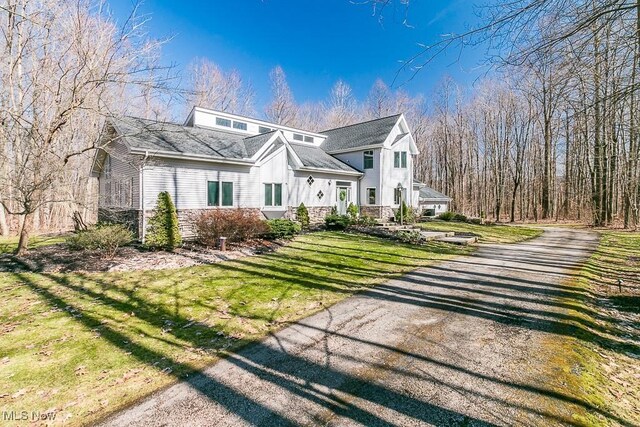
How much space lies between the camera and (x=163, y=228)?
37.4ft

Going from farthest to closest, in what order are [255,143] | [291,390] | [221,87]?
[221,87]
[255,143]
[291,390]

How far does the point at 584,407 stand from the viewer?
9.52ft

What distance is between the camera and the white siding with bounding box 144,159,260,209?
12875mm

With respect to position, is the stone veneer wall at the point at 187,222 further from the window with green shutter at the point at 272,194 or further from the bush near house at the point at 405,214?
the bush near house at the point at 405,214

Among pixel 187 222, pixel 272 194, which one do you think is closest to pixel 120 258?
pixel 187 222

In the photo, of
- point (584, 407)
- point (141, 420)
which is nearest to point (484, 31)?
point (584, 407)

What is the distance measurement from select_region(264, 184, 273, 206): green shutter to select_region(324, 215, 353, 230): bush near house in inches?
153

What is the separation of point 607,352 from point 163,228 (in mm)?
12896

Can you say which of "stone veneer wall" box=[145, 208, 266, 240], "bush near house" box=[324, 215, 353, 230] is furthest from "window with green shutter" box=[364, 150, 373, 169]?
"stone veneer wall" box=[145, 208, 266, 240]

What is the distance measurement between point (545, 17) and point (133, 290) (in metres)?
9.74

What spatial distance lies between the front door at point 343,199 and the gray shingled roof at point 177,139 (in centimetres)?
802

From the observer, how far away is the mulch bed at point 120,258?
28.7 ft

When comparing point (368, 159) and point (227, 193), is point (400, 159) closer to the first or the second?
point (368, 159)

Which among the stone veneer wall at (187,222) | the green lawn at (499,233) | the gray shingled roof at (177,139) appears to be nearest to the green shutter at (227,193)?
the gray shingled roof at (177,139)
